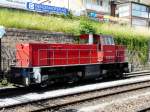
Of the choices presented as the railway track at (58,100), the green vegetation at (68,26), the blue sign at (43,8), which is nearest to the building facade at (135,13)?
the green vegetation at (68,26)

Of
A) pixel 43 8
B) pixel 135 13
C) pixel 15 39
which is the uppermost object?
pixel 135 13

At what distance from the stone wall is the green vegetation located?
0.77 meters

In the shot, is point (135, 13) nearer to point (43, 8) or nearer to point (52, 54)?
point (43, 8)

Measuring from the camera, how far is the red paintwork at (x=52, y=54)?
16931mm

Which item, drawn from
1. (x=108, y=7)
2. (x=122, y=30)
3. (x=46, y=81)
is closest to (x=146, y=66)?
(x=122, y=30)

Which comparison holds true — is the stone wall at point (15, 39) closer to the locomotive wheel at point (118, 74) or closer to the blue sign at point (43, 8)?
A: the locomotive wheel at point (118, 74)

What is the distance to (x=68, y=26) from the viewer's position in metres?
24.9

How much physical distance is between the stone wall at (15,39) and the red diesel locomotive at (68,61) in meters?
1.55

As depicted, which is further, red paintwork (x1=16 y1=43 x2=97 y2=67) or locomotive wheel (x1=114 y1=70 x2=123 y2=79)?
locomotive wheel (x1=114 y1=70 x2=123 y2=79)

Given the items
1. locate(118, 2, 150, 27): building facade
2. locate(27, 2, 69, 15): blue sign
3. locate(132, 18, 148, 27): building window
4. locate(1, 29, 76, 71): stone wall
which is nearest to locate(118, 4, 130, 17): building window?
locate(118, 2, 150, 27): building facade

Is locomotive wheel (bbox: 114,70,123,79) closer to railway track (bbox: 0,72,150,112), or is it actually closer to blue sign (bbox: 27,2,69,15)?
railway track (bbox: 0,72,150,112)

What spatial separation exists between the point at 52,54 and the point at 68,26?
292 inches

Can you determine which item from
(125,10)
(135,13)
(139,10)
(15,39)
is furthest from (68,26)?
(139,10)

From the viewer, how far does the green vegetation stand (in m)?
21.6
